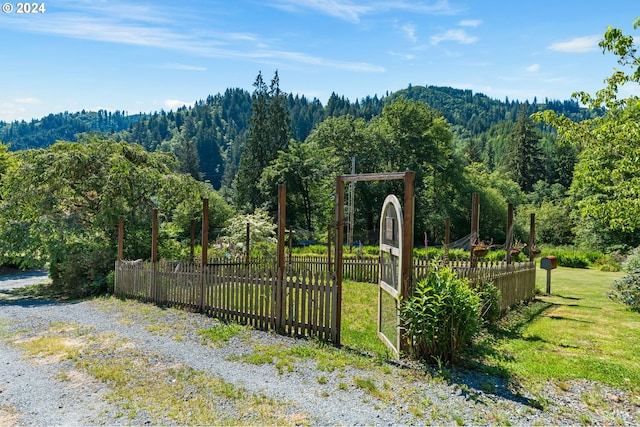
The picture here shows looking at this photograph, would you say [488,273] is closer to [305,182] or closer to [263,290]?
[263,290]

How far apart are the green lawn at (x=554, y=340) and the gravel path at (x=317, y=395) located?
524 millimetres

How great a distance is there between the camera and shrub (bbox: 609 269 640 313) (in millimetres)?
11125

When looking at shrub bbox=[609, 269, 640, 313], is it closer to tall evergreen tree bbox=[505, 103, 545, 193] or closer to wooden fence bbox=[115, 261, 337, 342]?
wooden fence bbox=[115, 261, 337, 342]

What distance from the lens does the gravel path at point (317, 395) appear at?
4285 millimetres

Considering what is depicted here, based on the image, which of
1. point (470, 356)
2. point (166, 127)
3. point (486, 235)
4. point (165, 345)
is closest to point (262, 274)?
point (165, 345)

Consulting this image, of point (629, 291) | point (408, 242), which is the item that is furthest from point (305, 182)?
point (408, 242)

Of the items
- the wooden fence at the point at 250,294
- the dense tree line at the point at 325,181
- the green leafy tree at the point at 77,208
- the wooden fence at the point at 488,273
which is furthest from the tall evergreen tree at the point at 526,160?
the wooden fence at the point at 250,294

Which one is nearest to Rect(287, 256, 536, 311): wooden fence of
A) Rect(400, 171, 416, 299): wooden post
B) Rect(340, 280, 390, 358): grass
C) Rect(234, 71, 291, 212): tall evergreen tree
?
Rect(400, 171, 416, 299): wooden post

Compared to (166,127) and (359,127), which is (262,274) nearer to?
(359,127)

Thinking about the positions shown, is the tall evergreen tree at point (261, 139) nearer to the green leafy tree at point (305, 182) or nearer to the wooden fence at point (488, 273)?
the green leafy tree at point (305, 182)

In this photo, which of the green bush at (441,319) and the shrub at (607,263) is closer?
the green bush at (441,319)

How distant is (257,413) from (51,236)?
39.9 ft

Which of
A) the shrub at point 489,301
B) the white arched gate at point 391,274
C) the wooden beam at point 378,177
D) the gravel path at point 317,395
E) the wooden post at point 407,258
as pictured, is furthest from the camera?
the shrub at point 489,301

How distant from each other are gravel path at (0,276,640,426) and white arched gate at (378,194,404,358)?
97cm
